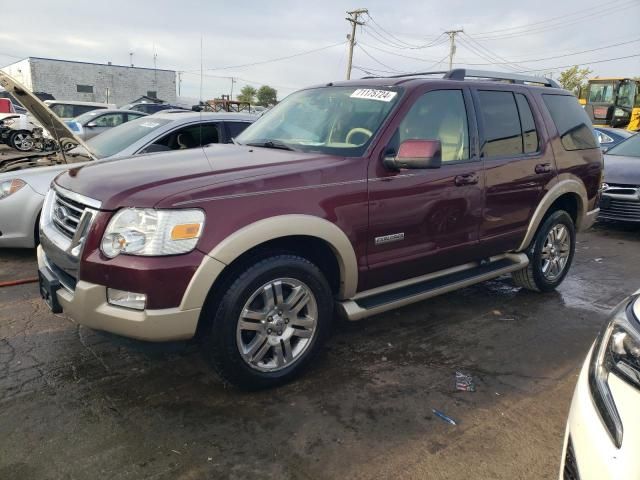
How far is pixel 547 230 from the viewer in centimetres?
471

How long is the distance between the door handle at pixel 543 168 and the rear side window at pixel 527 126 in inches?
5.4

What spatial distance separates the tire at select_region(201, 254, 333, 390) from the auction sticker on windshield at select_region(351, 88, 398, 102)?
1.36 meters

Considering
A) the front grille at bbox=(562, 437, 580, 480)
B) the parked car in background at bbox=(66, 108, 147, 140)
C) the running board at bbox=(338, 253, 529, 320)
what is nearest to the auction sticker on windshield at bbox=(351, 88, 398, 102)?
the running board at bbox=(338, 253, 529, 320)

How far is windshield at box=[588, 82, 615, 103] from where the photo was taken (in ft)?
67.2

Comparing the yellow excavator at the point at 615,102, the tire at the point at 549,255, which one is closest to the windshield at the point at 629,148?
the tire at the point at 549,255

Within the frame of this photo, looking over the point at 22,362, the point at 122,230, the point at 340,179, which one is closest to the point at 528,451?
the point at 340,179

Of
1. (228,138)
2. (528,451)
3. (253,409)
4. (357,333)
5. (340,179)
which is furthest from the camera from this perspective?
(228,138)

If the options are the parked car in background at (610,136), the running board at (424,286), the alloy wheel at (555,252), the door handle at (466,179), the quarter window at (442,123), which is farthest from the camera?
the parked car in background at (610,136)

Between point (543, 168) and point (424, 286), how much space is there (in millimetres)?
1679

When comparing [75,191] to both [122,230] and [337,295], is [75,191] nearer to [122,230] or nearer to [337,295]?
[122,230]

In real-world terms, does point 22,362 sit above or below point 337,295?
below

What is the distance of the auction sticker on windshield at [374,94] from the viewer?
141 inches

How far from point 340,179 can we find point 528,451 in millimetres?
1799

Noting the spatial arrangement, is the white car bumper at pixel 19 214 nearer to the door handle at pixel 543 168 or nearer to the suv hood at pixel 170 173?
the suv hood at pixel 170 173
